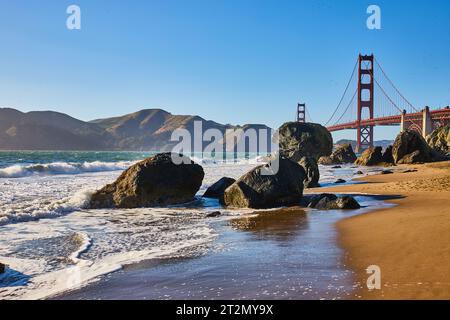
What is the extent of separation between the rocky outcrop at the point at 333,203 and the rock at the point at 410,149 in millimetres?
22175

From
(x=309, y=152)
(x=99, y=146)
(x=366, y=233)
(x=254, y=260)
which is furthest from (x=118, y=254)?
(x=99, y=146)

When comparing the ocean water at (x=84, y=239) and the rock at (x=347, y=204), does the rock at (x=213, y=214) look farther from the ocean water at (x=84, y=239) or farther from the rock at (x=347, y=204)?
the rock at (x=347, y=204)

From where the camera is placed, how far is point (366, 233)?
23.4 feet

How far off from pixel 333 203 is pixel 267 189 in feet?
5.88

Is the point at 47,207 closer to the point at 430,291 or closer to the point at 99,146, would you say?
the point at 430,291

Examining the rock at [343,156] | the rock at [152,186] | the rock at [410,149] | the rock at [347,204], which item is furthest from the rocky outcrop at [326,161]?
the rock at [347,204]

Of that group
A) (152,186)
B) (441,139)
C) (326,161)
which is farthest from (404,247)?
(441,139)

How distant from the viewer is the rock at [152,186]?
12.5m

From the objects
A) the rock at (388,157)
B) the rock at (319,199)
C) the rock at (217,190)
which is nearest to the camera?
the rock at (319,199)

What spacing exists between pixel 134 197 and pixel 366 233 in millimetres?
7324

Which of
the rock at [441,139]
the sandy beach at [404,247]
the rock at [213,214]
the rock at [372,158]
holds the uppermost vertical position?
the rock at [441,139]

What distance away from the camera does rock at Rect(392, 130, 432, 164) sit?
30.7 meters

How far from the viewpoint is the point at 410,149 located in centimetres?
3183

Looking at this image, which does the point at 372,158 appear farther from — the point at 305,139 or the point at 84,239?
the point at 84,239
